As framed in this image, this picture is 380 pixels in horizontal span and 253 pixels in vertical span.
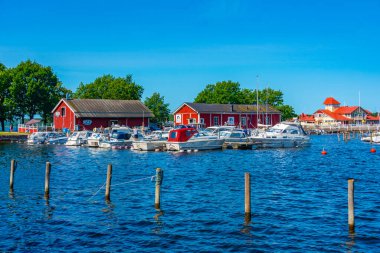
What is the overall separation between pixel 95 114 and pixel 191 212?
66738 millimetres

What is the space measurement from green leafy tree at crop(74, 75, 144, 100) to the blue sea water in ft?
255

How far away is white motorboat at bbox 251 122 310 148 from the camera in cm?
6675

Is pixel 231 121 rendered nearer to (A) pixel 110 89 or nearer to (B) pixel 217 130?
(B) pixel 217 130

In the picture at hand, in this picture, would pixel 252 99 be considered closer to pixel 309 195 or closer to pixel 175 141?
pixel 175 141

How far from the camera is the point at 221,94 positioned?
5295 inches

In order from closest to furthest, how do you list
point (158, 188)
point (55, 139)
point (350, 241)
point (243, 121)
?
1. point (350, 241)
2. point (158, 188)
3. point (55, 139)
4. point (243, 121)

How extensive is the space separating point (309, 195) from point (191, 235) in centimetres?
1109

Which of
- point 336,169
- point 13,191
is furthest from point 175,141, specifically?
point 13,191

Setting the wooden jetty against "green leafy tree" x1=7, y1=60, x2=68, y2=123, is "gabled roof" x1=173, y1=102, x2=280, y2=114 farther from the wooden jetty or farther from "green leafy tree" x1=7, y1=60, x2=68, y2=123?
the wooden jetty

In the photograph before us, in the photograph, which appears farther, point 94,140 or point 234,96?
point 234,96

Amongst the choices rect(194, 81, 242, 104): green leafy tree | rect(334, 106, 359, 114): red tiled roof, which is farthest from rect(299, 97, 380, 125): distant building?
rect(194, 81, 242, 104): green leafy tree

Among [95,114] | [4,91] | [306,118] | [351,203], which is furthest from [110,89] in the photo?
[351,203]

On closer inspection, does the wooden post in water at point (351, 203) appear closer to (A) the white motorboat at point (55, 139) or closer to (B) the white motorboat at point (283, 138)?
(B) the white motorboat at point (283, 138)

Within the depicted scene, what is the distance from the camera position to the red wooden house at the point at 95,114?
87.4 metres
